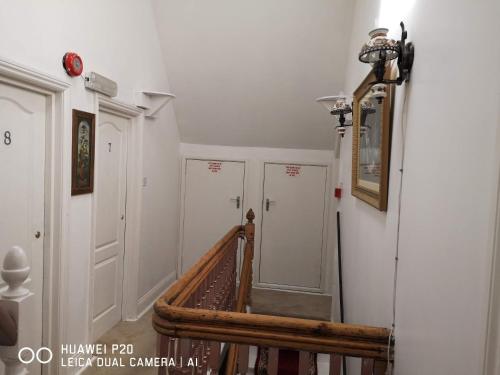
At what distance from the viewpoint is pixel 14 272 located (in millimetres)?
840

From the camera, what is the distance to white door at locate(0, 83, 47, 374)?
1.85m

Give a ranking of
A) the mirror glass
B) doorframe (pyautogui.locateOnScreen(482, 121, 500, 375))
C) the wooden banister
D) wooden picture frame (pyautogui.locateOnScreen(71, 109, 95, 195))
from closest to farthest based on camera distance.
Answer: doorframe (pyautogui.locateOnScreen(482, 121, 500, 375)) < the wooden banister < the mirror glass < wooden picture frame (pyautogui.locateOnScreen(71, 109, 95, 195))

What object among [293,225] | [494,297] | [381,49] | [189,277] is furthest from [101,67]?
[293,225]

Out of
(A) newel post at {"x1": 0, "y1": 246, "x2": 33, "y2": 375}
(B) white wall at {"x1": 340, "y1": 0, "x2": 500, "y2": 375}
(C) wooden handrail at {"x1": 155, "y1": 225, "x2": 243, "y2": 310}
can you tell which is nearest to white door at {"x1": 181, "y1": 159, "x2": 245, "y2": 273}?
(C) wooden handrail at {"x1": 155, "y1": 225, "x2": 243, "y2": 310}

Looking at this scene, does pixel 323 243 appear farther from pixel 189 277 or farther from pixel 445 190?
pixel 445 190

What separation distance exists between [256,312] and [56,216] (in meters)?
2.40

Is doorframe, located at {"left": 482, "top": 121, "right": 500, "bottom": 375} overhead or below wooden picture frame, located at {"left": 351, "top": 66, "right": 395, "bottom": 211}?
below

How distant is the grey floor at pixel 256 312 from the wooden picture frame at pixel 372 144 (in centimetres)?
203

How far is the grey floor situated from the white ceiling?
1.86 meters

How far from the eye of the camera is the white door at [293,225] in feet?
14.0

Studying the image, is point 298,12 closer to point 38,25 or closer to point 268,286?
point 38,25

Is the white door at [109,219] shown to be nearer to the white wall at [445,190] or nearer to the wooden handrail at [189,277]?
the wooden handrail at [189,277]

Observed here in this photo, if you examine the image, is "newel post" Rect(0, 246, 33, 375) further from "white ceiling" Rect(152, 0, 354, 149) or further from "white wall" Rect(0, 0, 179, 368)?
"white ceiling" Rect(152, 0, 354, 149)

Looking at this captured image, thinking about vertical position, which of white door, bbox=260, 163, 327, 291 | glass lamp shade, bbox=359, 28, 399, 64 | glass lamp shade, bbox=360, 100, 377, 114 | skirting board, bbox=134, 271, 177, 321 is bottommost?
skirting board, bbox=134, 271, 177, 321
